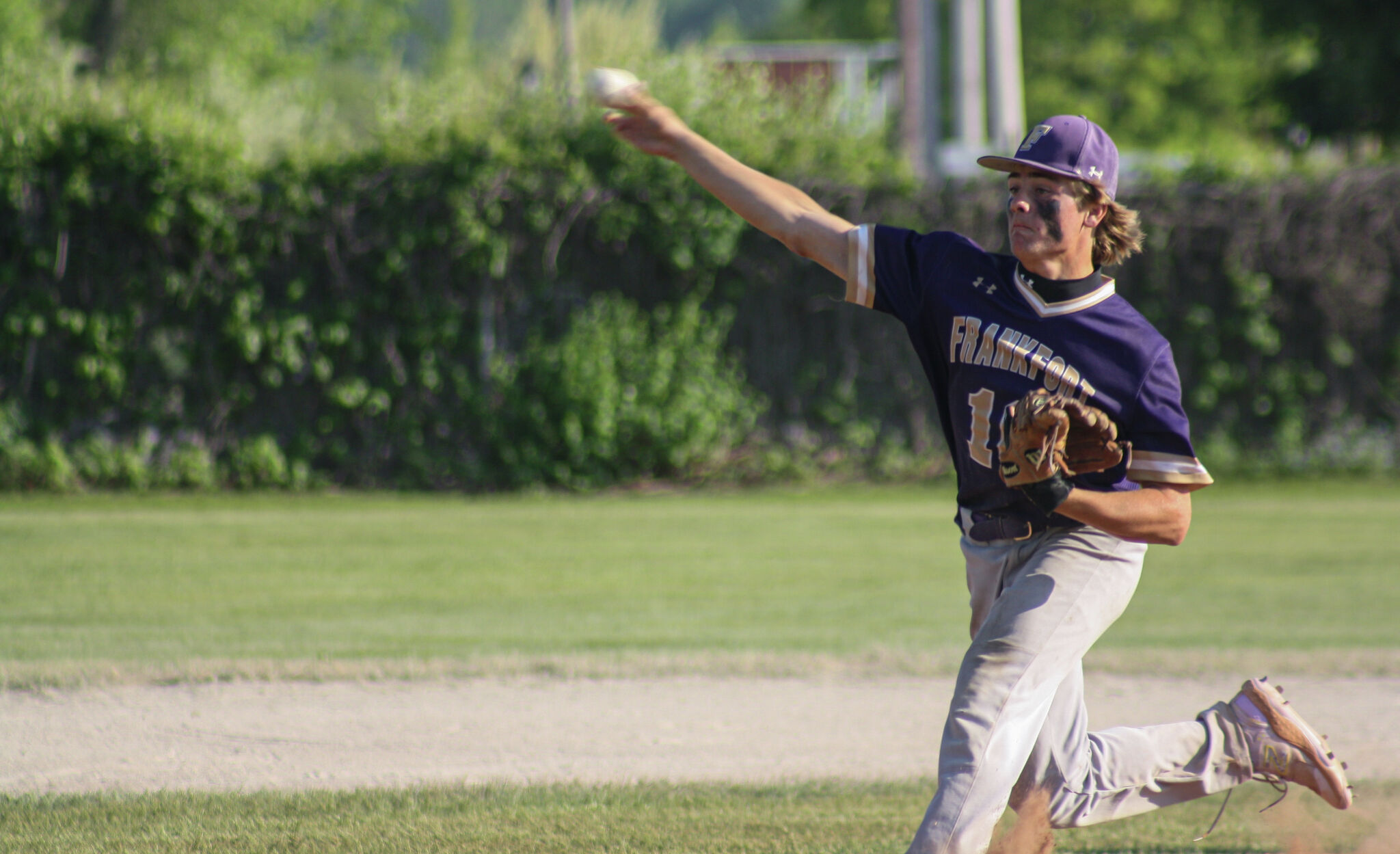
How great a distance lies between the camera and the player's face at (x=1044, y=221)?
3457 millimetres

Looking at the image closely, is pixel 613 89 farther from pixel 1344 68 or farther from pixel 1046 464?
pixel 1344 68

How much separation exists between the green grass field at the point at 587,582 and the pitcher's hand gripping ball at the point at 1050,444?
145 inches

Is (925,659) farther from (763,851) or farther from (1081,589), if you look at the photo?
(1081,589)

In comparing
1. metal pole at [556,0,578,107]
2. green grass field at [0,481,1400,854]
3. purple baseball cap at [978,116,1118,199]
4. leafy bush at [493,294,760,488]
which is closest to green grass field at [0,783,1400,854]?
green grass field at [0,481,1400,854]

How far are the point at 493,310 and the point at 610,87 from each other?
8811 mm

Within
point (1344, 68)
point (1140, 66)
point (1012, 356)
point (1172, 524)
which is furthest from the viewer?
point (1140, 66)

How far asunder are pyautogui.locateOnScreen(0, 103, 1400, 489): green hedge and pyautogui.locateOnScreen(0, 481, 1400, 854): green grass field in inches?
21.5

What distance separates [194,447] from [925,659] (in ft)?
26.0

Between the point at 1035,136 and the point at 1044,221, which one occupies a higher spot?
the point at 1035,136

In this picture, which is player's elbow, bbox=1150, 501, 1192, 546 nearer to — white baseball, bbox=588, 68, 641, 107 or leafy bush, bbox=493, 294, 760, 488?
white baseball, bbox=588, 68, 641, 107

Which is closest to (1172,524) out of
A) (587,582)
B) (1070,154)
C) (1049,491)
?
(1049,491)

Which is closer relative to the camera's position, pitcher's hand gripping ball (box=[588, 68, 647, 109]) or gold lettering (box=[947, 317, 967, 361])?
gold lettering (box=[947, 317, 967, 361])

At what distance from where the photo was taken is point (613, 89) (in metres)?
3.97

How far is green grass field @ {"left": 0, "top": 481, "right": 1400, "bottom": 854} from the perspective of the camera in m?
4.28
